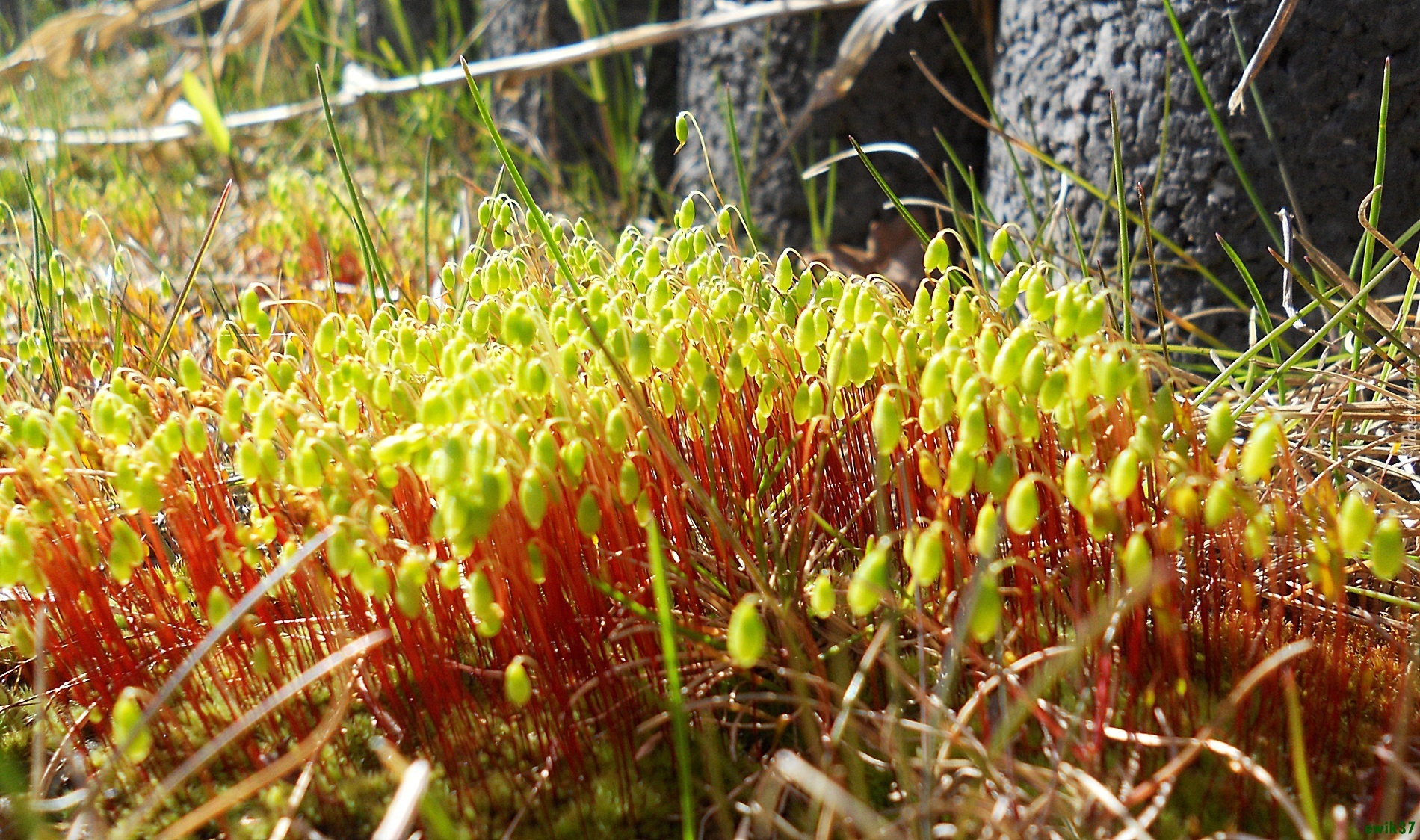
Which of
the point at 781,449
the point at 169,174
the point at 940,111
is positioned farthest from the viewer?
the point at 169,174

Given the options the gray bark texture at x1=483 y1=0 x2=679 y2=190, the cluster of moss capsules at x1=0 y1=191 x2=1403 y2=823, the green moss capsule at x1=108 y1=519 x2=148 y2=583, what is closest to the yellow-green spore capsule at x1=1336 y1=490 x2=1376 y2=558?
the cluster of moss capsules at x1=0 y1=191 x2=1403 y2=823

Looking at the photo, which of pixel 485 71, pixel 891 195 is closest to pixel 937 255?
pixel 891 195

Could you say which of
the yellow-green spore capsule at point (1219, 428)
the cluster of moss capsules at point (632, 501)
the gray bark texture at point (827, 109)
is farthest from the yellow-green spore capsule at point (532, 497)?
the gray bark texture at point (827, 109)

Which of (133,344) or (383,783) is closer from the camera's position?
(383,783)

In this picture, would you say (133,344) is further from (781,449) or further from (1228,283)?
(1228,283)

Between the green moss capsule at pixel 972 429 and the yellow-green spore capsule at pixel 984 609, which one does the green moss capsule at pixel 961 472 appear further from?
the yellow-green spore capsule at pixel 984 609

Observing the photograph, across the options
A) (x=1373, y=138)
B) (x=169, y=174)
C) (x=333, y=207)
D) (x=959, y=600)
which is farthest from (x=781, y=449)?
(x=169, y=174)
